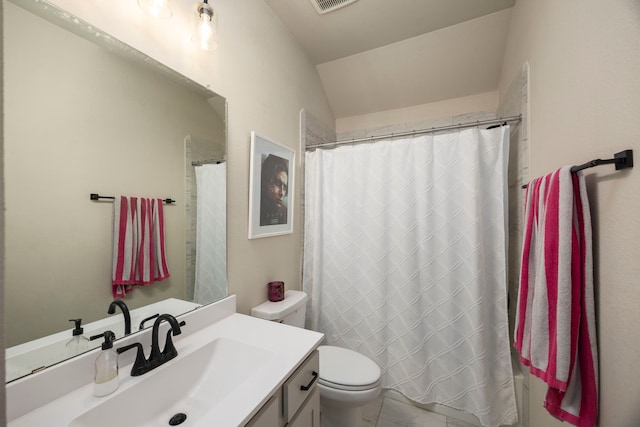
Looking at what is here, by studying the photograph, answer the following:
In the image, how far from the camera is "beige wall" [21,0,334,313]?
93 centimetres

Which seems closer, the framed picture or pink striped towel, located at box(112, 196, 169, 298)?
pink striped towel, located at box(112, 196, 169, 298)

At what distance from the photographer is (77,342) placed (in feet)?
2.49

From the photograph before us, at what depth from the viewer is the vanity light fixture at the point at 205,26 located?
3.46 ft

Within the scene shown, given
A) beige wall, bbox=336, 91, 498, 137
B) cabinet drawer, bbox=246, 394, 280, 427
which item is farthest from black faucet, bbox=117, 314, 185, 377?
beige wall, bbox=336, 91, 498, 137

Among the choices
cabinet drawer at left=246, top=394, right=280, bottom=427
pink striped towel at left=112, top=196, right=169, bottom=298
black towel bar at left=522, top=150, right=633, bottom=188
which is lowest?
cabinet drawer at left=246, top=394, right=280, bottom=427

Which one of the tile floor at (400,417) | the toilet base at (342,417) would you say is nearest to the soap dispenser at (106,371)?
the toilet base at (342,417)

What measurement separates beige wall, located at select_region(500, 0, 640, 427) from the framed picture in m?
1.40

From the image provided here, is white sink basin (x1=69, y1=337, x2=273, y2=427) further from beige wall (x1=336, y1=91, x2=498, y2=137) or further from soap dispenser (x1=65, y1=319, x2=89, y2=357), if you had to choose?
beige wall (x1=336, y1=91, x2=498, y2=137)

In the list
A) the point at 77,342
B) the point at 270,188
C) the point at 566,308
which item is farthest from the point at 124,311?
the point at 566,308

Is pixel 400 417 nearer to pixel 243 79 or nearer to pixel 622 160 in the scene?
pixel 622 160

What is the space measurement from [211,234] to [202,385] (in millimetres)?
609

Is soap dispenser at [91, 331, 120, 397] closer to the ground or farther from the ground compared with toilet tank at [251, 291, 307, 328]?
farther from the ground

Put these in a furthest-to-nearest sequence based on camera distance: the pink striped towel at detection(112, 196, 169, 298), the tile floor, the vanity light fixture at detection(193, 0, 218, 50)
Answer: the tile floor → the vanity light fixture at detection(193, 0, 218, 50) → the pink striped towel at detection(112, 196, 169, 298)

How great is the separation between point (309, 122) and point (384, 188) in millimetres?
849
